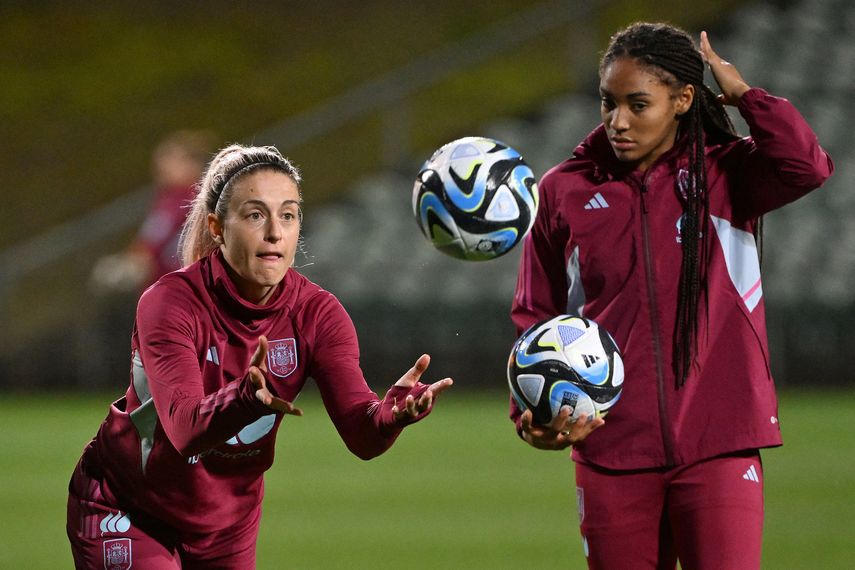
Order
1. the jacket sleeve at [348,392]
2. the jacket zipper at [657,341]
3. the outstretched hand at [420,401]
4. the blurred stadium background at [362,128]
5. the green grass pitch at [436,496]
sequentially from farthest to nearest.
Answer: the blurred stadium background at [362,128], the green grass pitch at [436,496], the jacket zipper at [657,341], the jacket sleeve at [348,392], the outstretched hand at [420,401]

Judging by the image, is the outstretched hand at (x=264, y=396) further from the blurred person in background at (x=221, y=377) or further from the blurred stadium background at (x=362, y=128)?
the blurred stadium background at (x=362, y=128)

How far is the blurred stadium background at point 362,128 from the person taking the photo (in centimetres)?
1352

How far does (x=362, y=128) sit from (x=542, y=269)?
11319 mm

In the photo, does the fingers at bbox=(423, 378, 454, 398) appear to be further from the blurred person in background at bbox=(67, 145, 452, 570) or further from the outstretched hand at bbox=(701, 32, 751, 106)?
the outstretched hand at bbox=(701, 32, 751, 106)

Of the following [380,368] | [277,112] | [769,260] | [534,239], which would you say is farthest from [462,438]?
[277,112]

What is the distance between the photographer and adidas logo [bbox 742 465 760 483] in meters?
3.84

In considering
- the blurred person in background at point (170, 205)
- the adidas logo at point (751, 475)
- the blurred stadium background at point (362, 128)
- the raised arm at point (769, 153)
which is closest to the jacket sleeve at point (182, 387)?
the adidas logo at point (751, 475)

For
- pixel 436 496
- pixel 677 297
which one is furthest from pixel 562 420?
pixel 436 496

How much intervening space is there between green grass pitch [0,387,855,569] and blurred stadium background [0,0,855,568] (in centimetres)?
133

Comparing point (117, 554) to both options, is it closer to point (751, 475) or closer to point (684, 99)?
point (751, 475)

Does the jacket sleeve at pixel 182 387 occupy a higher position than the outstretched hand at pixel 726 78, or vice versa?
the outstretched hand at pixel 726 78

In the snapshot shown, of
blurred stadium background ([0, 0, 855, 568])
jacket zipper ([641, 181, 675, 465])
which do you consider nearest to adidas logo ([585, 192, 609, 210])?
jacket zipper ([641, 181, 675, 465])

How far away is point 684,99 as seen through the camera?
393 centimetres

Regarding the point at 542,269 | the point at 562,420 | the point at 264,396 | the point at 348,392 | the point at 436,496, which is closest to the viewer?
the point at 264,396
